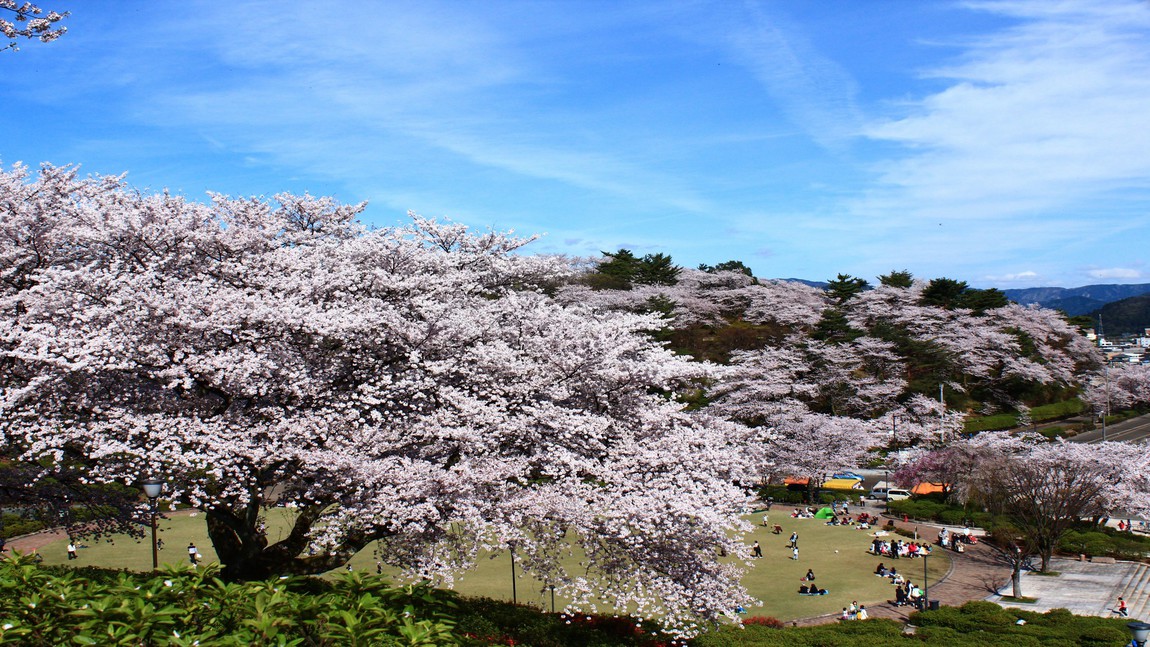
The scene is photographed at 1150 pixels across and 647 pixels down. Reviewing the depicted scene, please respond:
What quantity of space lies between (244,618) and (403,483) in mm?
6899

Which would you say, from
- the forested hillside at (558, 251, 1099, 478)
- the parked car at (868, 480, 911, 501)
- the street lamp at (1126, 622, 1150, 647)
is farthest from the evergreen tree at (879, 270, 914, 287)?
the street lamp at (1126, 622, 1150, 647)

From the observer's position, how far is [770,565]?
31.2 meters

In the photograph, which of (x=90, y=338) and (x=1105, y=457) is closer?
Answer: (x=90, y=338)

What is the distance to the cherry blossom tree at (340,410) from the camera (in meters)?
13.5

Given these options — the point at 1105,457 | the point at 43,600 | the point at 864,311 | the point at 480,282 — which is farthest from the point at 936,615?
the point at 864,311

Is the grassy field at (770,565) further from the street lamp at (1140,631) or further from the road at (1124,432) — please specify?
the road at (1124,432)

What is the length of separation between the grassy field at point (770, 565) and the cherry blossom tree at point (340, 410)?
866 centimetres

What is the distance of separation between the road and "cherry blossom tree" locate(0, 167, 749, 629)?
2114 inches

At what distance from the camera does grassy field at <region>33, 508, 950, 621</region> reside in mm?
25797

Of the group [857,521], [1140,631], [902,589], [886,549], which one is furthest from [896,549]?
[1140,631]

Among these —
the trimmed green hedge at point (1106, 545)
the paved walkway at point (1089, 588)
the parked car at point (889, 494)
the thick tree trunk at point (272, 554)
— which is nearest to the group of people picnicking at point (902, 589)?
the paved walkway at point (1089, 588)

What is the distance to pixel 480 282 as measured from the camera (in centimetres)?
2388

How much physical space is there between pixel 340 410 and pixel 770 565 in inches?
877

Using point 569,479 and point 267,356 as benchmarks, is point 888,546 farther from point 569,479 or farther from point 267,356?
point 267,356
